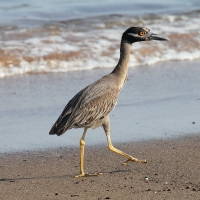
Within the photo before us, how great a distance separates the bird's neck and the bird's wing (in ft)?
0.56

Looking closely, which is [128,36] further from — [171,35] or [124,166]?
[171,35]

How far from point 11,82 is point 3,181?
16.3 ft

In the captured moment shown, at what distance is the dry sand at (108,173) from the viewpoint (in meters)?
6.18

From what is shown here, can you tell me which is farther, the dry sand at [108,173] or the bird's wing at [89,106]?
the bird's wing at [89,106]

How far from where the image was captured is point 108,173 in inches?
274

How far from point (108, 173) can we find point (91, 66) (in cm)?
596

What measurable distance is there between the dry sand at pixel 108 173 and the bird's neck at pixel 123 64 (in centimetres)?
89

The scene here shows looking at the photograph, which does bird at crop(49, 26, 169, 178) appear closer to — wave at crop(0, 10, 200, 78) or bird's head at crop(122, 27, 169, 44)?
bird's head at crop(122, 27, 169, 44)

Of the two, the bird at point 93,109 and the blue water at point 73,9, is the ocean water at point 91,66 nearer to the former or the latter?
the blue water at point 73,9

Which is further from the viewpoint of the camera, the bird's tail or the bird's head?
the bird's head

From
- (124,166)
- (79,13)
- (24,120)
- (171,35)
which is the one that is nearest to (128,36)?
(124,166)

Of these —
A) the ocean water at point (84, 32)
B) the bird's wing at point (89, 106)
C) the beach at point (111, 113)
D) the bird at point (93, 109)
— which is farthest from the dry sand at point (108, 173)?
the ocean water at point (84, 32)

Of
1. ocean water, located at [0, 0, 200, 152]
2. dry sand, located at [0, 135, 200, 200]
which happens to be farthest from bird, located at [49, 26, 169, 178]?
ocean water, located at [0, 0, 200, 152]

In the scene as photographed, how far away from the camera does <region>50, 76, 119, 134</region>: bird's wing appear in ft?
23.2
